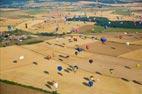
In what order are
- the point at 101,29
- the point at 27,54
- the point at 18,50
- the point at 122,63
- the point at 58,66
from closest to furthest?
the point at 58,66 → the point at 122,63 → the point at 27,54 → the point at 18,50 → the point at 101,29

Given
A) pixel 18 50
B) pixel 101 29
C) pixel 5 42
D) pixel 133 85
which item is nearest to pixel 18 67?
pixel 18 50

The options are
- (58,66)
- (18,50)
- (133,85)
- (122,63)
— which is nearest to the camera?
(133,85)

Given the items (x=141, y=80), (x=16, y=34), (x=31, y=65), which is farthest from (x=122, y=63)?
(x=16, y=34)

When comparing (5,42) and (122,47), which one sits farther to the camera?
(5,42)

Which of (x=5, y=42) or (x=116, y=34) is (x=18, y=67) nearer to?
(x=5, y=42)

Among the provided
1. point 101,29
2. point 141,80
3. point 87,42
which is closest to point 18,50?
point 87,42

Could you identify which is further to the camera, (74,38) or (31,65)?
(74,38)

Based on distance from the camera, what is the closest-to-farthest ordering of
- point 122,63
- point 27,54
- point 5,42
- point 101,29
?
1. point 122,63
2. point 27,54
3. point 5,42
4. point 101,29

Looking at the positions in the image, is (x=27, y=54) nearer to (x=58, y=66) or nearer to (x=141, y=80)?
(x=58, y=66)

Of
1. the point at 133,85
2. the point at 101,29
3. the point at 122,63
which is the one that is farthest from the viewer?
the point at 101,29
